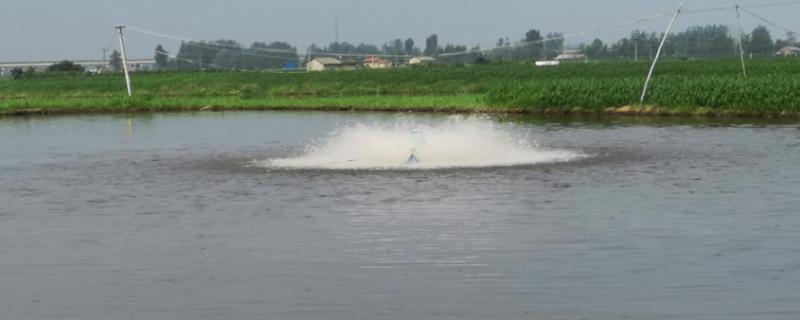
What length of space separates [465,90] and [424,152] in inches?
1722

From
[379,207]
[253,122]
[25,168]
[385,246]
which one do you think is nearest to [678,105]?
[253,122]

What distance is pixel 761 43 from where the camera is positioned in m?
162

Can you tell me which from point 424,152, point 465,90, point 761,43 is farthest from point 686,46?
point 424,152

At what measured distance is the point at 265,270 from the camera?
14.4 metres

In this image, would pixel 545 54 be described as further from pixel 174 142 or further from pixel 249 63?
pixel 174 142

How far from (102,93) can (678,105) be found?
45531 millimetres

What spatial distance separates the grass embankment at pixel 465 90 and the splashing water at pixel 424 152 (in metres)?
15.4

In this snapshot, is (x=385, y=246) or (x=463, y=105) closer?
(x=385, y=246)

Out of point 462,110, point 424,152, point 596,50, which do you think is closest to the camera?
point 424,152

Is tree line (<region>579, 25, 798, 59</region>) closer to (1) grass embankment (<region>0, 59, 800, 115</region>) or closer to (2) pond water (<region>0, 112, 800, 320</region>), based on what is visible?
(1) grass embankment (<region>0, 59, 800, 115</region>)

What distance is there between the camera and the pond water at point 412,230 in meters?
12.5

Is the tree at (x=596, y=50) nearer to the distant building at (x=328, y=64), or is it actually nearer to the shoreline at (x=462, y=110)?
the distant building at (x=328, y=64)

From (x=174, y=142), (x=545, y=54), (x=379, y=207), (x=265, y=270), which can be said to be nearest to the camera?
(x=265, y=270)

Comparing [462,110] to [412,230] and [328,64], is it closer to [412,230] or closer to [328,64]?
[412,230]
